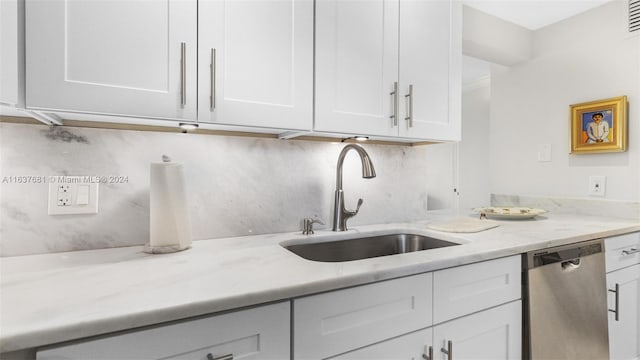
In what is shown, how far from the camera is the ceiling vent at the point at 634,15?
1778mm

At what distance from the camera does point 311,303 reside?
795 mm

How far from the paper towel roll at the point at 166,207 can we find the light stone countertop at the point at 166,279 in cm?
5

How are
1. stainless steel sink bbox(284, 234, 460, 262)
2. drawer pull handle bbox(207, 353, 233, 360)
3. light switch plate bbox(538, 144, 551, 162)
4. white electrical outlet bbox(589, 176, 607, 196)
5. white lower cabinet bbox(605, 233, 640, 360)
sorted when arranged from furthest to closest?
light switch plate bbox(538, 144, 551, 162) → white electrical outlet bbox(589, 176, 607, 196) → white lower cabinet bbox(605, 233, 640, 360) → stainless steel sink bbox(284, 234, 460, 262) → drawer pull handle bbox(207, 353, 233, 360)

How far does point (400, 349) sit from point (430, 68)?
3.82 ft

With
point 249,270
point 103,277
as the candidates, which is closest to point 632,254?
point 249,270

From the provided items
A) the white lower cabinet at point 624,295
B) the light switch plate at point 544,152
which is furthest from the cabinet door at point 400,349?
the light switch plate at point 544,152

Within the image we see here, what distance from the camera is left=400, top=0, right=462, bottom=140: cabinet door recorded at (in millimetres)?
1391

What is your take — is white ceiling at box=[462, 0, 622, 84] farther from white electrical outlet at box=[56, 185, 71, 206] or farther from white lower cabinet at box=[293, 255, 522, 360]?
white electrical outlet at box=[56, 185, 71, 206]

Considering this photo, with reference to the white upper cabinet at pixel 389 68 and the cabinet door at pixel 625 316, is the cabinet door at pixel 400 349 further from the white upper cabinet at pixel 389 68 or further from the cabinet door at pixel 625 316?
the cabinet door at pixel 625 316

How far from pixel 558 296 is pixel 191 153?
1.56 meters

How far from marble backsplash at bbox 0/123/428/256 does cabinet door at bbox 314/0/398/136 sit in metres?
0.30

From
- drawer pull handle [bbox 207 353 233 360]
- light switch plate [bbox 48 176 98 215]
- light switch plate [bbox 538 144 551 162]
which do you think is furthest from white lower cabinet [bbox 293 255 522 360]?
light switch plate [bbox 538 144 551 162]

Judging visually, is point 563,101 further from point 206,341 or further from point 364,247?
point 206,341

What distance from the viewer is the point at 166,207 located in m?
Answer: 1.03
